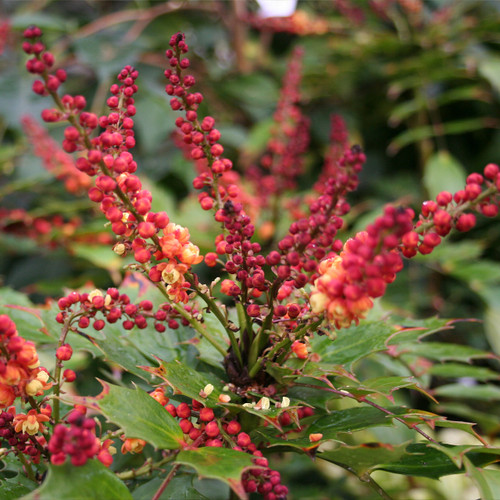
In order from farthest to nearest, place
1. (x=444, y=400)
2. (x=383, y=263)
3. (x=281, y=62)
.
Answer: (x=281, y=62) → (x=444, y=400) → (x=383, y=263)

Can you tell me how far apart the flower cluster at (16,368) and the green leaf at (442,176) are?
1241 mm

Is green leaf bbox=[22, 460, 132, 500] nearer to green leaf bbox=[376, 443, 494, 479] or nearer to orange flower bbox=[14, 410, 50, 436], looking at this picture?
orange flower bbox=[14, 410, 50, 436]

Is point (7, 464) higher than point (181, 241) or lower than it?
lower

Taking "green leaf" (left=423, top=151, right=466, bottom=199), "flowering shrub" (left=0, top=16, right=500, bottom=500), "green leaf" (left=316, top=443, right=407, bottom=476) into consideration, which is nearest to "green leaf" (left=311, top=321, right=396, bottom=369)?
"flowering shrub" (left=0, top=16, right=500, bottom=500)

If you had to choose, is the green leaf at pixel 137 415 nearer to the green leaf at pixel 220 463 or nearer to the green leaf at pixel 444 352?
the green leaf at pixel 220 463

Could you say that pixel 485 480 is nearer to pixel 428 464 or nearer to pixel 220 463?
pixel 428 464

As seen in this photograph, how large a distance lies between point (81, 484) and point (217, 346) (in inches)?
9.7

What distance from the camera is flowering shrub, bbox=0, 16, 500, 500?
0.44 meters

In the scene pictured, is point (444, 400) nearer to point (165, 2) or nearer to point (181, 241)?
point (181, 241)

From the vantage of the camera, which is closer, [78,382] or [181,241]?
[181,241]

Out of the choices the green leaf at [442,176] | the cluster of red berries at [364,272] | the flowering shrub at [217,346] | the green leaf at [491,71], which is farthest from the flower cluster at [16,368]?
→ the green leaf at [491,71]

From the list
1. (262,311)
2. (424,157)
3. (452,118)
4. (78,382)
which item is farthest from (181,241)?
(452,118)

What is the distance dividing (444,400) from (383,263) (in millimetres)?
1450

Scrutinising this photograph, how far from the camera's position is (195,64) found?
6.98ft
